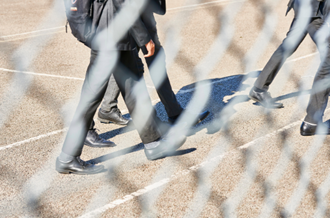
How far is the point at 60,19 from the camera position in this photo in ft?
33.4

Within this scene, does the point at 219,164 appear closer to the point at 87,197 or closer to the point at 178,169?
the point at 178,169

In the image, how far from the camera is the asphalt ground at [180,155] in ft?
11.1

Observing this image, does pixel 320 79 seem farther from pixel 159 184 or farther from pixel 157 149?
pixel 159 184

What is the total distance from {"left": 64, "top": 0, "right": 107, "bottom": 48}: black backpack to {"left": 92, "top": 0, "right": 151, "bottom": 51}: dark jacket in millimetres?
42

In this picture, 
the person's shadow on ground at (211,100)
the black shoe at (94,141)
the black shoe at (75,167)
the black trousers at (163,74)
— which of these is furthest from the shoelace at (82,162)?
the black trousers at (163,74)

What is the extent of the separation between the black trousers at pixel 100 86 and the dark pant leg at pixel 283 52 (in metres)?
1.97

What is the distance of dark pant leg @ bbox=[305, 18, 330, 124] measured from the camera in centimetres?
423

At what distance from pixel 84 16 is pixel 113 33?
28 centimetres

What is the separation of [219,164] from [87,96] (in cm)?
151

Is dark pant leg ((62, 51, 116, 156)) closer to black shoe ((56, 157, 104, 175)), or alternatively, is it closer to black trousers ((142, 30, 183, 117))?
black shoe ((56, 157, 104, 175))

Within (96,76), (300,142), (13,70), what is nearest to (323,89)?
(300,142)

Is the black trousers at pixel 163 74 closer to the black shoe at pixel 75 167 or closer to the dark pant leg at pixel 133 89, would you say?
the dark pant leg at pixel 133 89

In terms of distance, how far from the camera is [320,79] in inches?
168

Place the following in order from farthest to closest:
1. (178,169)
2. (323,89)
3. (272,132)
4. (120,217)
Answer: (272,132)
(323,89)
(178,169)
(120,217)
